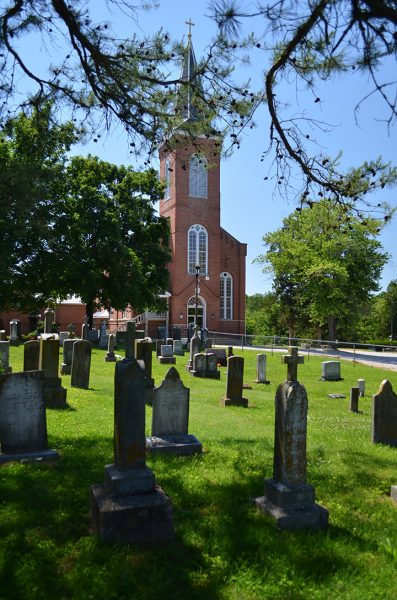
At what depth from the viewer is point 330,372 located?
1827 cm

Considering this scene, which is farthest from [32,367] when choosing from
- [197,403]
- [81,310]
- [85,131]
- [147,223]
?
[81,310]

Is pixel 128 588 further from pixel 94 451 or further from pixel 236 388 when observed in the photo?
pixel 236 388

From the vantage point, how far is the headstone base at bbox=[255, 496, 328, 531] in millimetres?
4070

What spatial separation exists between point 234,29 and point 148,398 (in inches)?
292

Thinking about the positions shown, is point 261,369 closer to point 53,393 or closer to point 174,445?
point 53,393

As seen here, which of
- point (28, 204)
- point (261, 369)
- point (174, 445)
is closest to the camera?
point (174, 445)

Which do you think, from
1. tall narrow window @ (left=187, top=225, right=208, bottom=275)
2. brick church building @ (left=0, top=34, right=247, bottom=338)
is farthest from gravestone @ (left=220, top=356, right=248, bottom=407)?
tall narrow window @ (left=187, top=225, right=208, bottom=275)

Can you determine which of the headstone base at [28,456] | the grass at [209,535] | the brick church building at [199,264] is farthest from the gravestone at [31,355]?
the brick church building at [199,264]

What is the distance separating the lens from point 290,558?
11.6 ft

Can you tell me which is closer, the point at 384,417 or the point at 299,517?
the point at 299,517

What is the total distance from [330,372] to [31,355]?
40.5 ft

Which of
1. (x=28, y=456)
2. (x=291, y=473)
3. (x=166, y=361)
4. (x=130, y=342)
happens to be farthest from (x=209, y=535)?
(x=166, y=361)

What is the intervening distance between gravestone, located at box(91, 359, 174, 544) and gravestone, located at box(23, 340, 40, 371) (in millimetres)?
5732

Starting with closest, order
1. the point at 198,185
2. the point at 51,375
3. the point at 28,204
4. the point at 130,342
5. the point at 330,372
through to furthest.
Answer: the point at 130,342 → the point at 51,375 → the point at 28,204 → the point at 330,372 → the point at 198,185
